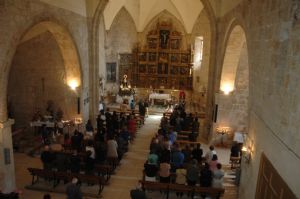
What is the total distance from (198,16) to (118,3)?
19.8ft

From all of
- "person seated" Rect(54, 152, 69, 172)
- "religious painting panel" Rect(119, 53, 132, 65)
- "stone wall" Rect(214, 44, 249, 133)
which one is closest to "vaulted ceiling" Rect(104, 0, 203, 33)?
"religious painting panel" Rect(119, 53, 132, 65)

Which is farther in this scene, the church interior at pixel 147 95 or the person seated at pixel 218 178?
the person seated at pixel 218 178

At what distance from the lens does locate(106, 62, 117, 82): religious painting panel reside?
22.3m

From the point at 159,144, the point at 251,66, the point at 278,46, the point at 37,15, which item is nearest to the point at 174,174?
the point at 159,144

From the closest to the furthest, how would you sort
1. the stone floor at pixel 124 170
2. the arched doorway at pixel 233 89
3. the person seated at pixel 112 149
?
the stone floor at pixel 124 170 < the person seated at pixel 112 149 < the arched doorway at pixel 233 89

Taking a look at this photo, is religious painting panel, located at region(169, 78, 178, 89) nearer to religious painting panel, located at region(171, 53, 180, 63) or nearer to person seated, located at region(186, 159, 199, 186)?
religious painting panel, located at region(171, 53, 180, 63)

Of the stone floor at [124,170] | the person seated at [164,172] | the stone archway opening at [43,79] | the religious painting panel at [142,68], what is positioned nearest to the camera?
the person seated at [164,172]

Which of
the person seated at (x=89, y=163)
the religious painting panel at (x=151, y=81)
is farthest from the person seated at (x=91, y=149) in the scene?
the religious painting panel at (x=151, y=81)

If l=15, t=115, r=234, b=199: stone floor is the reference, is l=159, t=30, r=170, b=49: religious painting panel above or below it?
above

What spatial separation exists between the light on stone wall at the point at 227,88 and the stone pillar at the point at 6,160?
8939 millimetres

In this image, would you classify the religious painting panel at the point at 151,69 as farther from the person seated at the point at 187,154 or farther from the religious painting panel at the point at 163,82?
the person seated at the point at 187,154

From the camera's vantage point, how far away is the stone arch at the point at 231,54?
1105 centimetres

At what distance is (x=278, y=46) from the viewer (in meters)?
5.43

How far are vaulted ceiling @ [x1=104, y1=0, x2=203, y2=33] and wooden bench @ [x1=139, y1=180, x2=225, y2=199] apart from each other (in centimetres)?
1467
